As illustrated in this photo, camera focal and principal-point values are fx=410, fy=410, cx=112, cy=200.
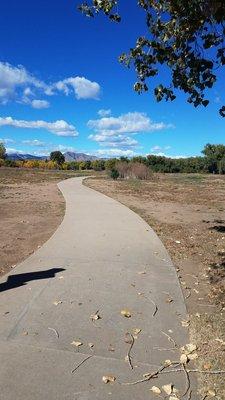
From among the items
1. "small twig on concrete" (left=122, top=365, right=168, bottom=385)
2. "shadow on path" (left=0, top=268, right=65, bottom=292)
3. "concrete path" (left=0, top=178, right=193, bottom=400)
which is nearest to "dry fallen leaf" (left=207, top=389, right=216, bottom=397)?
"concrete path" (left=0, top=178, right=193, bottom=400)

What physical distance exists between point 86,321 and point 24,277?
6.34 feet

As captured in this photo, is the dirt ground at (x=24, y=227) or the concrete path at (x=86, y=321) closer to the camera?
the concrete path at (x=86, y=321)

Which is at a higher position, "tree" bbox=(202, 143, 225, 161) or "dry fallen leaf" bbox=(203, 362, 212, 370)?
"tree" bbox=(202, 143, 225, 161)

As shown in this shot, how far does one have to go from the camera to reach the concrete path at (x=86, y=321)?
362cm

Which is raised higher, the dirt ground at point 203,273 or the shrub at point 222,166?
the shrub at point 222,166

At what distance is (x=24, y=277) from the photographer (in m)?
6.50

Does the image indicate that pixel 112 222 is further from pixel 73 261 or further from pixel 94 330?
pixel 94 330

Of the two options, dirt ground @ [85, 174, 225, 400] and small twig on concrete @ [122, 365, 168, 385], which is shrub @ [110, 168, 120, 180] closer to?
dirt ground @ [85, 174, 225, 400]

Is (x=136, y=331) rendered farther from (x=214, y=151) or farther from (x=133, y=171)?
(x=214, y=151)

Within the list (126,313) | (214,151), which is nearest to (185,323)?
(126,313)

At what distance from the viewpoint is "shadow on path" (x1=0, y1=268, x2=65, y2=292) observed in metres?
6.12

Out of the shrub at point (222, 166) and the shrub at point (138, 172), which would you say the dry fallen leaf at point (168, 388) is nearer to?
the shrub at point (138, 172)

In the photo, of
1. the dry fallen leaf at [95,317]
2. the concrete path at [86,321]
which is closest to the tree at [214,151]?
the concrete path at [86,321]

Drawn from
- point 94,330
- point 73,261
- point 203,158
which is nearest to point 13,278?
point 73,261
